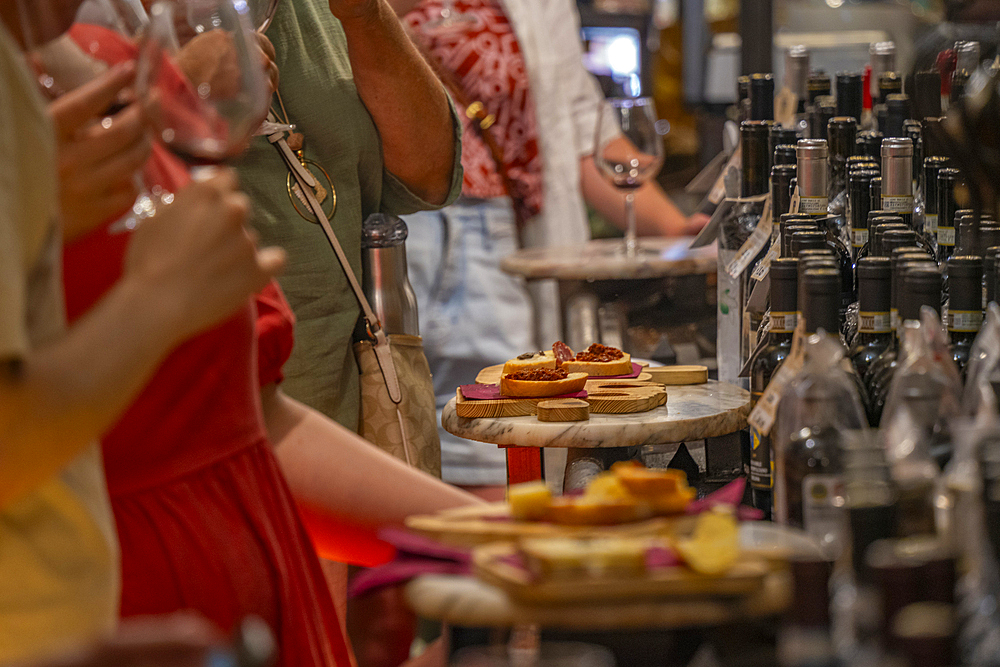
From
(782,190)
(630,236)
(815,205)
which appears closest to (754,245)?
(782,190)

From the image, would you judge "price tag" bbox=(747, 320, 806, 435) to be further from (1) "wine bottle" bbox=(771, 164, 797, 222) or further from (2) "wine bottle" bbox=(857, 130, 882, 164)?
(2) "wine bottle" bbox=(857, 130, 882, 164)

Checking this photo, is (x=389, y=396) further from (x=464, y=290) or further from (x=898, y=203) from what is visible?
(x=464, y=290)

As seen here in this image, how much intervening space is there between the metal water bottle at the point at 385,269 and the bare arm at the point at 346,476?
0.75 metres

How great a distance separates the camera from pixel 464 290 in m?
3.66

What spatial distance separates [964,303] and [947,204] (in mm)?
414

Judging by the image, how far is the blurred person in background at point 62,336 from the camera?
812 mm

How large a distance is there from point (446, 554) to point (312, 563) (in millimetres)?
379

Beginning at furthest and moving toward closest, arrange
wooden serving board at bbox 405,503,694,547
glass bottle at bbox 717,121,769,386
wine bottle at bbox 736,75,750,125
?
wine bottle at bbox 736,75,750,125, glass bottle at bbox 717,121,769,386, wooden serving board at bbox 405,503,694,547

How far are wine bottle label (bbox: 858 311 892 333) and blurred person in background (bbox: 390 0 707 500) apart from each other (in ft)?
6.66

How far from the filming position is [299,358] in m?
2.02

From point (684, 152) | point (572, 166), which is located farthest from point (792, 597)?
point (684, 152)

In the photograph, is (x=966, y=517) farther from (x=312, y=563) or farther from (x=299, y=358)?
(x=299, y=358)

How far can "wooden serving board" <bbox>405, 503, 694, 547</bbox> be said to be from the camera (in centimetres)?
92

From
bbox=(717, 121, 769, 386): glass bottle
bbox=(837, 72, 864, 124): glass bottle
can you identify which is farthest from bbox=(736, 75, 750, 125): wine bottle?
bbox=(717, 121, 769, 386): glass bottle
